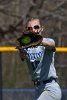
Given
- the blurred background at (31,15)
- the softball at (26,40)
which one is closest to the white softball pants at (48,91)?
the softball at (26,40)

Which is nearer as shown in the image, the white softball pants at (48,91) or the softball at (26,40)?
the softball at (26,40)

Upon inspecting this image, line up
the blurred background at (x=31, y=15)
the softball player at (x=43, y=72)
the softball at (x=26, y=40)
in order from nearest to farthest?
the softball at (x=26, y=40)
the softball player at (x=43, y=72)
the blurred background at (x=31, y=15)

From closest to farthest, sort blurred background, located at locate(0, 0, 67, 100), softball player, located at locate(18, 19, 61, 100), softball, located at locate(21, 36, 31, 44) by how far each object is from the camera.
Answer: softball, located at locate(21, 36, 31, 44) → softball player, located at locate(18, 19, 61, 100) → blurred background, located at locate(0, 0, 67, 100)

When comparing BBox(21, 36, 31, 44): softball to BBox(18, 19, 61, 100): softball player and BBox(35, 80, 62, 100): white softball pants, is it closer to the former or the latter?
BBox(18, 19, 61, 100): softball player

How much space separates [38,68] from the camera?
926 centimetres

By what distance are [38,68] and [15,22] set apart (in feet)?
35.4

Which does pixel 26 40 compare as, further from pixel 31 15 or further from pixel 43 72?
pixel 31 15

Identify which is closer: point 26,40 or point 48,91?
point 26,40

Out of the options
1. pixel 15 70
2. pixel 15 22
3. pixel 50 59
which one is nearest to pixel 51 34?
pixel 15 22

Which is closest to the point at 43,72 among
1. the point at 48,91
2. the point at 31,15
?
the point at 48,91

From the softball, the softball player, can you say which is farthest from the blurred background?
the softball

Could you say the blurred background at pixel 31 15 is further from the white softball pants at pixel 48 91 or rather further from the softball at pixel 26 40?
the softball at pixel 26 40

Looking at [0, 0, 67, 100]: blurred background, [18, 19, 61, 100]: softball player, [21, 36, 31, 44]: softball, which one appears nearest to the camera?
[21, 36, 31, 44]: softball

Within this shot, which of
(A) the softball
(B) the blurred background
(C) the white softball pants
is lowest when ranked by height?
(B) the blurred background
